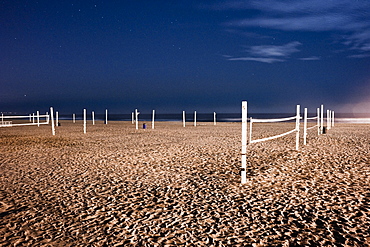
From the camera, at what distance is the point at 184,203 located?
181 inches

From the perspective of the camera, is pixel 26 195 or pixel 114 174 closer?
pixel 26 195

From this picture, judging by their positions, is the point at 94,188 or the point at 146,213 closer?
the point at 146,213

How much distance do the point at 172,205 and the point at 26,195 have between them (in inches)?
116

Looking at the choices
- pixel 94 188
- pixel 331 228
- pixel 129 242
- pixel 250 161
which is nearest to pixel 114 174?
pixel 94 188

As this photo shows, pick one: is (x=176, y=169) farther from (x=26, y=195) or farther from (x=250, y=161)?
(x=26, y=195)

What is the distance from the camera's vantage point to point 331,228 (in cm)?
356

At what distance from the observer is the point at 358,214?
13.1 ft

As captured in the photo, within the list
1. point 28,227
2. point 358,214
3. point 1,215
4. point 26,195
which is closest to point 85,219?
point 28,227

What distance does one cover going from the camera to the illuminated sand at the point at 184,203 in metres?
3.38

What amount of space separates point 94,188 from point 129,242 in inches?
102

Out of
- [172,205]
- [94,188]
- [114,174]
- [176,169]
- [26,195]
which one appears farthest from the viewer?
[176,169]

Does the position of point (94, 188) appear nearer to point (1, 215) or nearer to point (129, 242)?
point (1, 215)

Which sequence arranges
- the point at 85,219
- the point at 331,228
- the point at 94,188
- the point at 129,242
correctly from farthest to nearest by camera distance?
the point at 94,188
the point at 85,219
the point at 331,228
the point at 129,242

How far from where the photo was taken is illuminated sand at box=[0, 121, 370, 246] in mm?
3383
